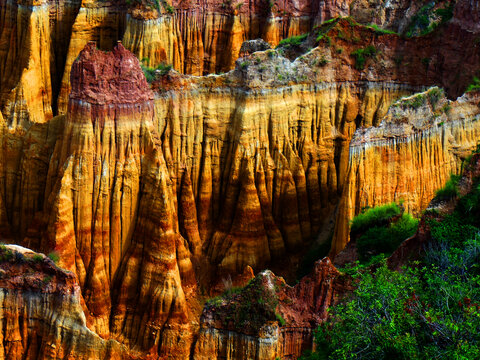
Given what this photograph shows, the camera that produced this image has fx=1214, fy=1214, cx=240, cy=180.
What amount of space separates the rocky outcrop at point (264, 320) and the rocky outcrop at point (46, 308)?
336cm

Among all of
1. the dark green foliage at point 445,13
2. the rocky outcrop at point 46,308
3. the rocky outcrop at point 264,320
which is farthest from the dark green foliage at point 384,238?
the dark green foliage at point 445,13

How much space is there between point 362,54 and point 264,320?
2126cm

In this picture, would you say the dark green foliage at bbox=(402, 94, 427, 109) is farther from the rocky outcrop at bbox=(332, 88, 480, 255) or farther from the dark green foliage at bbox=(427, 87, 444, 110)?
the dark green foliage at bbox=(427, 87, 444, 110)

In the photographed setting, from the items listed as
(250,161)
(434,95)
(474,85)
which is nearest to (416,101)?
(434,95)

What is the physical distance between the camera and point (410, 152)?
5031 centimetres

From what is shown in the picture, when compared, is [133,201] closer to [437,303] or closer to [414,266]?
[414,266]

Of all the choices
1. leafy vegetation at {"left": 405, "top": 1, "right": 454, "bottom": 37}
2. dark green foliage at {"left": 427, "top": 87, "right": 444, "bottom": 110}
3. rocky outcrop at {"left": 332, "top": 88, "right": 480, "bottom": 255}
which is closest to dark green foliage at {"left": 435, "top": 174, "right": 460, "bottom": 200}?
rocky outcrop at {"left": 332, "top": 88, "right": 480, "bottom": 255}

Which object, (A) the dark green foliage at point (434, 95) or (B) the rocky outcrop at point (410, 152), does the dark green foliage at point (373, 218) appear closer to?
(B) the rocky outcrop at point (410, 152)

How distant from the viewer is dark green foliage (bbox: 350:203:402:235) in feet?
151

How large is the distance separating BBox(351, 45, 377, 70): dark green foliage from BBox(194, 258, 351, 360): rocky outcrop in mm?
19050

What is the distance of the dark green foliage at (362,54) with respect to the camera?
5322cm

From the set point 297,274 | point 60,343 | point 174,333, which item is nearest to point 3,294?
point 60,343

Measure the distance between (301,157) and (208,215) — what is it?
4.88m

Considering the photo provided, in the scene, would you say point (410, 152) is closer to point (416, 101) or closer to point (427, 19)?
point (416, 101)
